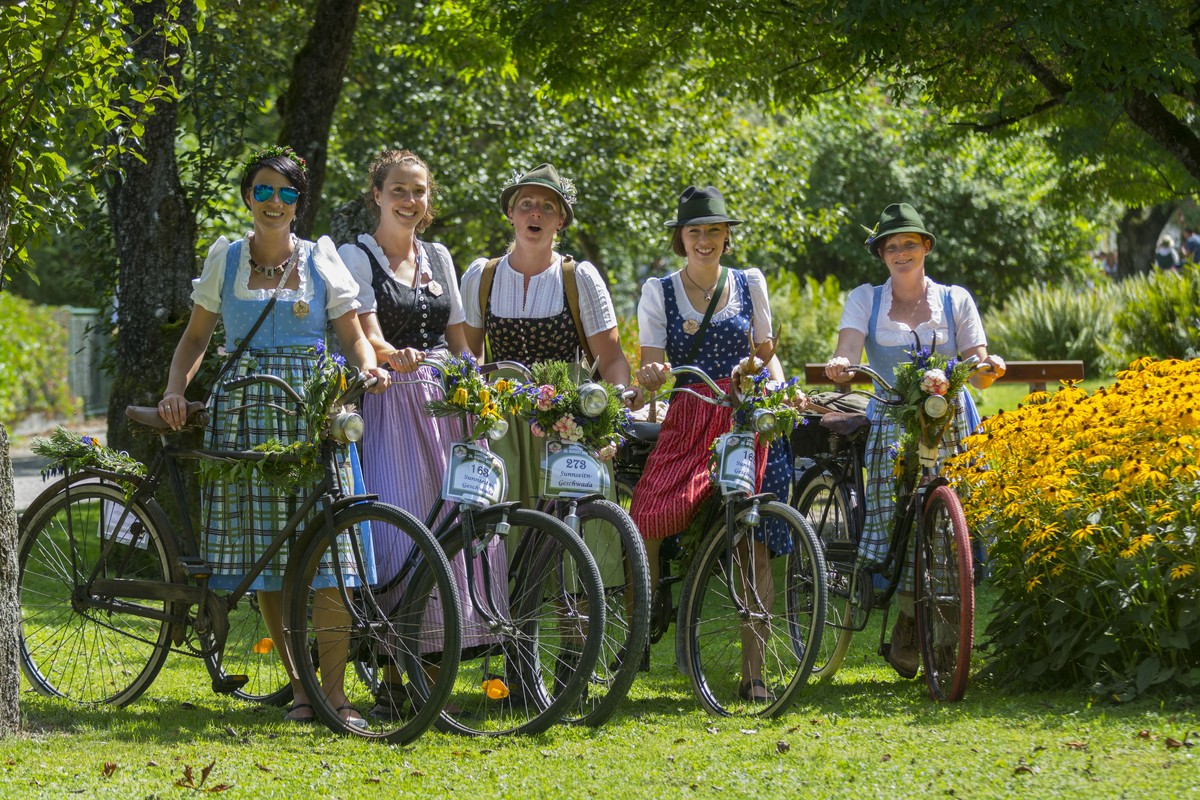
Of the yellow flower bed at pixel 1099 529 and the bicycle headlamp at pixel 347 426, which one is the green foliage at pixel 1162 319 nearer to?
the yellow flower bed at pixel 1099 529

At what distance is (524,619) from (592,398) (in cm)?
81

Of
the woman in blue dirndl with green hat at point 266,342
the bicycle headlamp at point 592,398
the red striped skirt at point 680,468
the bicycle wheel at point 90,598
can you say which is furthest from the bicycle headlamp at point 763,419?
the bicycle wheel at point 90,598

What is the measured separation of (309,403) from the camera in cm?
510

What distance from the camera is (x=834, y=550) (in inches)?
243

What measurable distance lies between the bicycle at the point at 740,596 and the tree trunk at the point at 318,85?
473 centimetres

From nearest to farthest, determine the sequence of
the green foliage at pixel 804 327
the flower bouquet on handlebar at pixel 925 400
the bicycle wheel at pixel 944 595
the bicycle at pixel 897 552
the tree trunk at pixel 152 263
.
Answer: the bicycle wheel at pixel 944 595, the bicycle at pixel 897 552, the flower bouquet on handlebar at pixel 925 400, the tree trunk at pixel 152 263, the green foliage at pixel 804 327

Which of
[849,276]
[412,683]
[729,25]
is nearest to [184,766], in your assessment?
[412,683]

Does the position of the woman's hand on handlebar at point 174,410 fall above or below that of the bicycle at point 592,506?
above

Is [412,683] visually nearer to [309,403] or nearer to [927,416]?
[309,403]

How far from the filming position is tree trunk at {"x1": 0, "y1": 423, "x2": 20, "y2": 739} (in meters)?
5.04

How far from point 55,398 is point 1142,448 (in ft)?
69.5

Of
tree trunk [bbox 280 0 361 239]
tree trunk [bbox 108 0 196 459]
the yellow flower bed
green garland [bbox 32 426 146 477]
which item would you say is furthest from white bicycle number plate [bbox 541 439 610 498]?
tree trunk [bbox 280 0 361 239]

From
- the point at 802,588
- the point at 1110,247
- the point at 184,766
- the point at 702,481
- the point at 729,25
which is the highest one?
the point at 1110,247

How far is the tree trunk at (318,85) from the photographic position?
9648 millimetres
